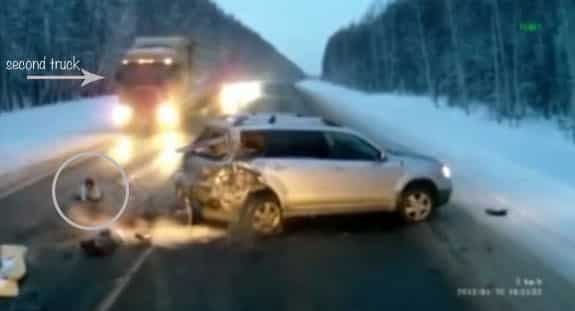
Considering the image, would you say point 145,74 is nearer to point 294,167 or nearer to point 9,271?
point 294,167

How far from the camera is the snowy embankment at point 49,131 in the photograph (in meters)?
17.6

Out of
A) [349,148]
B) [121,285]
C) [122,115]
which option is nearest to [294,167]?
[349,148]

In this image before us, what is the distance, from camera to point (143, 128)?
2627 centimetres

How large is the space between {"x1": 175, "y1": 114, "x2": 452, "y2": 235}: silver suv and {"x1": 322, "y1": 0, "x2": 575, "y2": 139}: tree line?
10.6m

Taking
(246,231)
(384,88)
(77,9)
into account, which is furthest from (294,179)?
(384,88)

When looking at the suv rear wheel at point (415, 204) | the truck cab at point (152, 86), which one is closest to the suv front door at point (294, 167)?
the suv rear wheel at point (415, 204)

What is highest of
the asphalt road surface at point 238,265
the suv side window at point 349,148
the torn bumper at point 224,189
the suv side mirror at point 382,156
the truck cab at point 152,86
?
the truck cab at point 152,86

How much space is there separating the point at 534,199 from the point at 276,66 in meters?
173

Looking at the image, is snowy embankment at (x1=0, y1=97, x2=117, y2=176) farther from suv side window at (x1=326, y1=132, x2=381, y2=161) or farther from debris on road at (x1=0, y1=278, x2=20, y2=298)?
debris on road at (x1=0, y1=278, x2=20, y2=298)

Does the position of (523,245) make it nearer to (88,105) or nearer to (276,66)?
(88,105)

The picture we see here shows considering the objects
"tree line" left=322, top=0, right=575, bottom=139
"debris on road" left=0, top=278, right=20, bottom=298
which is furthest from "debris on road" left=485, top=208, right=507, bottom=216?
→ "tree line" left=322, top=0, right=575, bottom=139

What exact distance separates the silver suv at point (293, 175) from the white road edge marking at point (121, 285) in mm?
Result: 1494

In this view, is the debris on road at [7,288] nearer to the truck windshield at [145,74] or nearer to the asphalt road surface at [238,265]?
the asphalt road surface at [238,265]

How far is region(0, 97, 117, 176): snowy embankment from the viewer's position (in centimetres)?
1764
